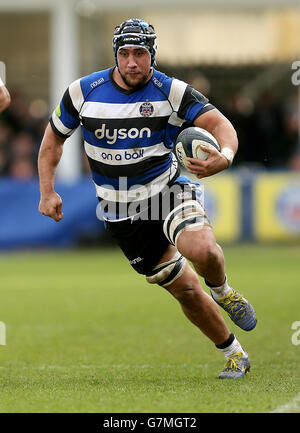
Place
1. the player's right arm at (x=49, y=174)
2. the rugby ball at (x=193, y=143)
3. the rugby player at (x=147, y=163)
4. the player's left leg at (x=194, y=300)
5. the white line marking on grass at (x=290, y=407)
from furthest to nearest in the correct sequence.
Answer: the player's right arm at (x=49, y=174) < the player's left leg at (x=194, y=300) < the rugby player at (x=147, y=163) < the rugby ball at (x=193, y=143) < the white line marking on grass at (x=290, y=407)

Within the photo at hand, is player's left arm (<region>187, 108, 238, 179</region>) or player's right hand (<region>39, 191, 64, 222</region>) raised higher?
player's left arm (<region>187, 108, 238, 179</region>)

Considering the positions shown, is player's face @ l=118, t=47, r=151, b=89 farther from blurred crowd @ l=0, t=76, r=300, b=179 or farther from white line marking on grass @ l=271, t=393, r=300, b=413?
blurred crowd @ l=0, t=76, r=300, b=179

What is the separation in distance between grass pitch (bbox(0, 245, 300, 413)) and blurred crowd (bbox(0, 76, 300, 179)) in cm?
436

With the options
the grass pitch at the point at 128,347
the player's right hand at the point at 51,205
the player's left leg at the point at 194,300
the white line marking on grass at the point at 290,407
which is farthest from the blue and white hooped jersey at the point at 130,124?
the white line marking on grass at the point at 290,407

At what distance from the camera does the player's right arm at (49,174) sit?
630 cm

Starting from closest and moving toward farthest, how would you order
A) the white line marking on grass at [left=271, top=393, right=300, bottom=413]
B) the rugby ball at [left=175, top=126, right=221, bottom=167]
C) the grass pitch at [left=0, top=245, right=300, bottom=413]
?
the white line marking on grass at [left=271, top=393, right=300, bottom=413] < the grass pitch at [left=0, top=245, right=300, bottom=413] < the rugby ball at [left=175, top=126, right=221, bottom=167]

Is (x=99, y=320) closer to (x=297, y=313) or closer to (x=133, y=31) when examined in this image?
(x=297, y=313)

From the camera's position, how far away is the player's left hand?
5555mm

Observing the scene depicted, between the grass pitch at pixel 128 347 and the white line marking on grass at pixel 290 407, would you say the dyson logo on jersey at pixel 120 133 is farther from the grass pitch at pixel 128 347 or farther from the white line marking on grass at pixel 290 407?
the white line marking on grass at pixel 290 407

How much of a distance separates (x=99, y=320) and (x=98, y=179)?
3080 mm

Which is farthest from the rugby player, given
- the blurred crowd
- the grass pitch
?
the blurred crowd

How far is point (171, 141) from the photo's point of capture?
6.30 metres

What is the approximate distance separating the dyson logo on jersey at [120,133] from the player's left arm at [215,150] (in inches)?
14.1
